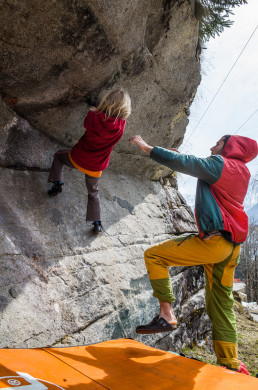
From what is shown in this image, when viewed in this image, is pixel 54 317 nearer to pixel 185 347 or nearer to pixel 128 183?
pixel 185 347

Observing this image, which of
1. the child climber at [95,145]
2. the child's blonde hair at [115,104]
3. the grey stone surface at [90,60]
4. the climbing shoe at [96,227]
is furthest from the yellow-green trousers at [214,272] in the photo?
the grey stone surface at [90,60]

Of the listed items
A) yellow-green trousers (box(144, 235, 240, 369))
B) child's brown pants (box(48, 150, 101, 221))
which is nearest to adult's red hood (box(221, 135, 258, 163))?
yellow-green trousers (box(144, 235, 240, 369))

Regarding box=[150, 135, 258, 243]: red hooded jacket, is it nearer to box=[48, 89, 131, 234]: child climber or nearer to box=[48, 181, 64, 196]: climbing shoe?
box=[48, 89, 131, 234]: child climber

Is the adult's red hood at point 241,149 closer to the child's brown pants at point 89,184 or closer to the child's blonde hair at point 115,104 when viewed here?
the child's blonde hair at point 115,104

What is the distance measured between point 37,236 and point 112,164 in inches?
108

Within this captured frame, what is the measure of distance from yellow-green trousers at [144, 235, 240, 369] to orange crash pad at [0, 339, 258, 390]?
0.68m

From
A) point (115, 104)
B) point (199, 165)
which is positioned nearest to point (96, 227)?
point (115, 104)

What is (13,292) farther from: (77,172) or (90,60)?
(90,60)

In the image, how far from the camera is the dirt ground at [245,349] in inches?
177

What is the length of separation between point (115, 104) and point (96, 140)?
542 millimetres

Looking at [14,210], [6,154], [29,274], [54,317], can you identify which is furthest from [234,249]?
[6,154]

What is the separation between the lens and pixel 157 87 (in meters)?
5.12

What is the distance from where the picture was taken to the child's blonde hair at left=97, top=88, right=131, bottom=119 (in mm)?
3551

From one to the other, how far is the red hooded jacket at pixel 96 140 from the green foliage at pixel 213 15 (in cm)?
292
